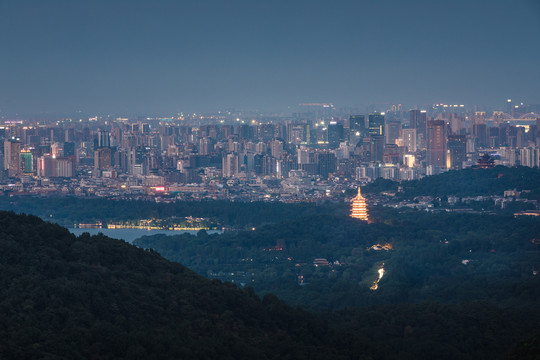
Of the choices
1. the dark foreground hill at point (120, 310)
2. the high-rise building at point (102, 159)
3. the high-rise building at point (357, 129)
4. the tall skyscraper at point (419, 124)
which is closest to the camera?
the dark foreground hill at point (120, 310)

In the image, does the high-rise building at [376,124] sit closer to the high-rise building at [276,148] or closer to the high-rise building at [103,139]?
the high-rise building at [276,148]

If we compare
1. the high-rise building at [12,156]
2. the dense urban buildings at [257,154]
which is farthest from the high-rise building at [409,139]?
the high-rise building at [12,156]

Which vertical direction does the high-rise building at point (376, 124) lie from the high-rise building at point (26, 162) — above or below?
above

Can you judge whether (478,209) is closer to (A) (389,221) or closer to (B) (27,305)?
(A) (389,221)

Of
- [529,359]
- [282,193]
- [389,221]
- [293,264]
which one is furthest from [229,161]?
[529,359]

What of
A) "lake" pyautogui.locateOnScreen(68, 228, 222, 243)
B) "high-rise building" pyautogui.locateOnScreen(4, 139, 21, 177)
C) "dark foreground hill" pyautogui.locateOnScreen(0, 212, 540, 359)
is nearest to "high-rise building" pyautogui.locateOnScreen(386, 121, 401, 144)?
"high-rise building" pyautogui.locateOnScreen(4, 139, 21, 177)

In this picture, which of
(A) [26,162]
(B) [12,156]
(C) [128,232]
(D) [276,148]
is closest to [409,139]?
(D) [276,148]

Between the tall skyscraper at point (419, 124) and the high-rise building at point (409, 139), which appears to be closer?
the tall skyscraper at point (419, 124)

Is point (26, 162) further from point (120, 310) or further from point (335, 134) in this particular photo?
point (120, 310)
